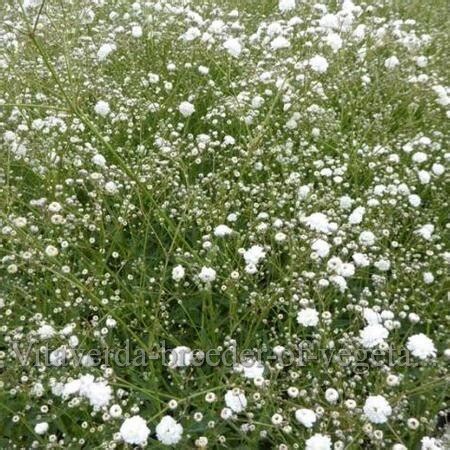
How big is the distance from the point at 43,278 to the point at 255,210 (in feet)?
3.69

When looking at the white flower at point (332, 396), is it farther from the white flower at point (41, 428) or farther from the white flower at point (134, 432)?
the white flower at point (41, 428)

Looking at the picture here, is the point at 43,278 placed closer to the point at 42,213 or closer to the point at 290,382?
Result: the point at 42,213

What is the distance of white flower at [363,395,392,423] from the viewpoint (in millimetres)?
1559

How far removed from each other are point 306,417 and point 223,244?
109 centimetres

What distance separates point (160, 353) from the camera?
87.3 inches

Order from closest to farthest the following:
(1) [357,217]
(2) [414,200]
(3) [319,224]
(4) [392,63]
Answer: (3) [319,224]
(1) [357,217]
(2) [414,200]
(4) [392,63]

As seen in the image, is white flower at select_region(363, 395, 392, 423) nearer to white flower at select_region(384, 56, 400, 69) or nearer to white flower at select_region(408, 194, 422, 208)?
white flower at select_region(408, 194, 422, 208)

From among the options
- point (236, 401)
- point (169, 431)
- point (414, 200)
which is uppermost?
point (414, 200)

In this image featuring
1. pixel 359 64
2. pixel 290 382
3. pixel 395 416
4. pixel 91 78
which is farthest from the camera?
pixel 359 64

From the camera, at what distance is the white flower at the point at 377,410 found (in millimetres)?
1559

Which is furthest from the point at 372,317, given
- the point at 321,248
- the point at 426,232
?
the point at 426,232

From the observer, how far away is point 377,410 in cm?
157

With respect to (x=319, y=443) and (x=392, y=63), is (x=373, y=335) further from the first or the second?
(x=392, y=63)

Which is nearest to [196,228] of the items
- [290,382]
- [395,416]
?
[290,382]
